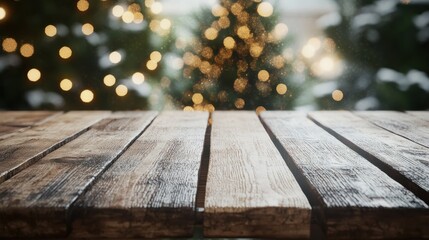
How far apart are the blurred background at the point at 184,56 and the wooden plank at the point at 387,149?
0.92 m

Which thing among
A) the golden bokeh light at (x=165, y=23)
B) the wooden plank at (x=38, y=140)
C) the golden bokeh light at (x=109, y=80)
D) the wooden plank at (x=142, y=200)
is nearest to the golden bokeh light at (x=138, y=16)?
the golden bokeh light at (x=165, y=23)

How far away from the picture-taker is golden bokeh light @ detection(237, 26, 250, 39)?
2.43 metres

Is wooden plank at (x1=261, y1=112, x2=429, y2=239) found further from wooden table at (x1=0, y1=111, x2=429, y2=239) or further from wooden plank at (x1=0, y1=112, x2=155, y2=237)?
wooden plank at (x1=0, y1=112, x2=155, y2=237)

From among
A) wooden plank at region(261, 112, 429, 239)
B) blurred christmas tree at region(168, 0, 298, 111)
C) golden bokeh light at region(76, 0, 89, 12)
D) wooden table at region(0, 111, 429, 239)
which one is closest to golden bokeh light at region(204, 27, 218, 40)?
blurred christmas tree at region(168, 0, 298, 111)

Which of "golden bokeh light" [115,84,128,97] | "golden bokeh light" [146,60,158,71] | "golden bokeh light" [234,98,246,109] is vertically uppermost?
"golden bokeh light" [146,60,158,71]

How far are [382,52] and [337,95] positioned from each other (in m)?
0.35

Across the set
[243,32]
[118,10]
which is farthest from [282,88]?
[118,10]

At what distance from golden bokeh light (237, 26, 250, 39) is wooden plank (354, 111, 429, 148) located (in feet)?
2.95

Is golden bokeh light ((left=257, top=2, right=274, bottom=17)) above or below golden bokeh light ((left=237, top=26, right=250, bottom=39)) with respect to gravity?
above

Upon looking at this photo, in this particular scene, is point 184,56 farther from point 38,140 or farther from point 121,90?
point 38,140

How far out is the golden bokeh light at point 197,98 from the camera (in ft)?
8.11

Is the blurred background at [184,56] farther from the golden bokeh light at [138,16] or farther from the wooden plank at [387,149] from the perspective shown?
the wooden plank at [387,149]

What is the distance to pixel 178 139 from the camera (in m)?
1.19

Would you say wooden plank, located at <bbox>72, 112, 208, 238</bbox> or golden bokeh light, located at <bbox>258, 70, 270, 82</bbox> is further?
golden bokeh light, located at <bbox>258, 70, 270, 82</bbox>
